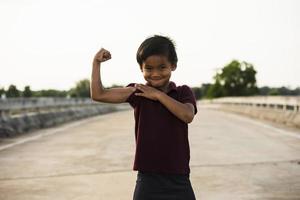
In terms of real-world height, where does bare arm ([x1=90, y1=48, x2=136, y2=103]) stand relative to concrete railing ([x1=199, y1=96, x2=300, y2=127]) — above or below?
above

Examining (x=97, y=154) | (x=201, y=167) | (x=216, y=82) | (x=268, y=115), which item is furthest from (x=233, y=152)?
(x=216, y=82)

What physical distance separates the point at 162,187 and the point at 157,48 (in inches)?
31.4

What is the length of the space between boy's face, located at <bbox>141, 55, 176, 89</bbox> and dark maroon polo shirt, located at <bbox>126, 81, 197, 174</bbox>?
0.12 meters

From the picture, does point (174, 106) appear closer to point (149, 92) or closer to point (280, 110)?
point (149, 92)

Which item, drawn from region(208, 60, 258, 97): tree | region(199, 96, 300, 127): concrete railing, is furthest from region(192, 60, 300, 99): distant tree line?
region(199, 96, 300, 127): concrete railing

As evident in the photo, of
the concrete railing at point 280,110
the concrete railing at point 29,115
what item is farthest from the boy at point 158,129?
the concrete railing at point 280,110

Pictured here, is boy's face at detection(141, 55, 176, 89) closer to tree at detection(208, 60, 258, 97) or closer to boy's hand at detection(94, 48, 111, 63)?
boy's hand at detection(94, 48, 111, 63)

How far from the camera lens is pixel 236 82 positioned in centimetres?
14262

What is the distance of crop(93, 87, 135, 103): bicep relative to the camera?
2.90m

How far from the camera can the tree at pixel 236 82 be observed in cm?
14238

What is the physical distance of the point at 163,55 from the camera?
2.80m

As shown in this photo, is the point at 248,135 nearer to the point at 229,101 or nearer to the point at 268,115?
the point at 268,115

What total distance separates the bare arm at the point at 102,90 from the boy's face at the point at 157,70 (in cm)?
15

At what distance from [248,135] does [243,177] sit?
6.08 m
